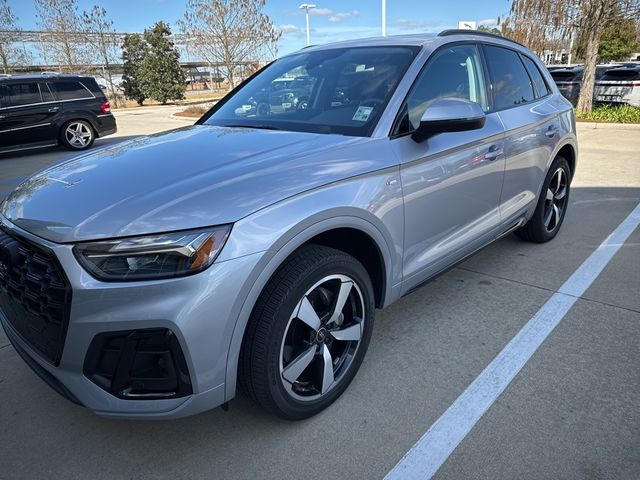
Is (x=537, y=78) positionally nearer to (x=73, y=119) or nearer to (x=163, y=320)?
(x=163, y=320)

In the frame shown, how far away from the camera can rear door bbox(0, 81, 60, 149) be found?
10352 mm

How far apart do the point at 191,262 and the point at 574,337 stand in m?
2.37

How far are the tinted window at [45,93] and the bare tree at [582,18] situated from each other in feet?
42.9

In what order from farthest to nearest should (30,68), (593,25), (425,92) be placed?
(30,68)
(593,25)
(425,92)

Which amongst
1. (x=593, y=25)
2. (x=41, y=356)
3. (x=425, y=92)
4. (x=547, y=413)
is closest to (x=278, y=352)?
(x=41, y=356)

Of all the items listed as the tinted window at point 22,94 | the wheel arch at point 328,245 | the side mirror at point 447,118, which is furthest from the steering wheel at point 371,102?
the tinted window at point 22,94

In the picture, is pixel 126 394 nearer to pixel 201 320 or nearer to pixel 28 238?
pixel 201 320

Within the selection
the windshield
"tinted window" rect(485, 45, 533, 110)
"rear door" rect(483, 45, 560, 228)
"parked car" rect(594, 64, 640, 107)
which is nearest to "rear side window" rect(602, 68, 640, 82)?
"parked car" rect(594, 64, 640, 107)

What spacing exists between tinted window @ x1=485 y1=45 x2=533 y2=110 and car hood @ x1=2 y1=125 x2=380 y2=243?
63.3 inches

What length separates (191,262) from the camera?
5.74 feet

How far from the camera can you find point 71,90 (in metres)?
11.3

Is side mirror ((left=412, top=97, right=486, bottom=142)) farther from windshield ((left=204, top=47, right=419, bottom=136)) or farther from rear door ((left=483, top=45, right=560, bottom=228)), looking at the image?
rear door ((left=483, top=45, right=560, bottom=228))

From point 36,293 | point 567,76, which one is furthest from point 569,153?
point 567,76

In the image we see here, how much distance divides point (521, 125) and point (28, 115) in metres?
10.7
